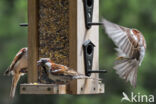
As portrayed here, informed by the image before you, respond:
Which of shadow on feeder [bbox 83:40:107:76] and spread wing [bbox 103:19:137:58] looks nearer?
spread wing [bbox 103:19:137:58]

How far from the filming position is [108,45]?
14.0 metres

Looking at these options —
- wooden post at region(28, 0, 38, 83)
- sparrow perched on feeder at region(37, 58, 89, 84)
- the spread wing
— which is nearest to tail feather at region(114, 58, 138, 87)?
the spread wing

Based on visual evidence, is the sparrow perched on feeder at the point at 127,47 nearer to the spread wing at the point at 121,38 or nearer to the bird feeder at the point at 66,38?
the spread wing at the point at 121,38

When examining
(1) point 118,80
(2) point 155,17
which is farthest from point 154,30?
(1) point 118,80

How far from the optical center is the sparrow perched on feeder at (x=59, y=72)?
7.55 m

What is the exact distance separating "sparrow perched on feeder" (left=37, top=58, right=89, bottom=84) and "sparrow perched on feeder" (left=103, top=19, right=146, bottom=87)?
56 cm

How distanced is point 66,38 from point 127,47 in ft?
2.22

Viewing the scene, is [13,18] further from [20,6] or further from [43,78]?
[43,78]

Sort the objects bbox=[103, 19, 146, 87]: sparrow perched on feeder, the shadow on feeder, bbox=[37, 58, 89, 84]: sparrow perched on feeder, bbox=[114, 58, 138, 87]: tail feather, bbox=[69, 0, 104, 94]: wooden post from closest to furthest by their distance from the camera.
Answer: bbox=[37, 58, 89, 84]: sparrow perched on feeder → bbox=[103, 19, 146, 87]: sparrow perched on feeder → bbox=[69, 0, 104, 94]: wooden post → the shadow on feeder → bbox=[114, 58, 138, 87]: tail feather

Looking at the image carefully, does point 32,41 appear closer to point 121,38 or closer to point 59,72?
point 59,72

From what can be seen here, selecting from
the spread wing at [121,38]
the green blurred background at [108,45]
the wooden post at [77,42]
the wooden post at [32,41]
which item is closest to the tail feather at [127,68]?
the spread wing at [121,38]

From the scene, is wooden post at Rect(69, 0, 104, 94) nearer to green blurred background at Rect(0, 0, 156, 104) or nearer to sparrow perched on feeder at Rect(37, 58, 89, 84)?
sparrow perched on feeder at Rect(37, 58, 89, 84)

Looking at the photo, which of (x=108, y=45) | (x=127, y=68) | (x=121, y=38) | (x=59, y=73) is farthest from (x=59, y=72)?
(x=108, y=45)

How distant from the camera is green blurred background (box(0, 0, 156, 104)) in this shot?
520 inches
